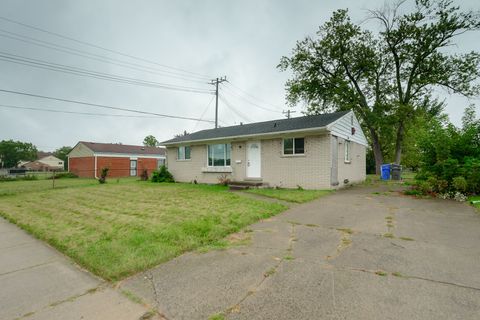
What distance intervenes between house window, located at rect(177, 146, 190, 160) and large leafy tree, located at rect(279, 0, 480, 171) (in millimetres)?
10417

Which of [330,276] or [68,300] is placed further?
[330,276]

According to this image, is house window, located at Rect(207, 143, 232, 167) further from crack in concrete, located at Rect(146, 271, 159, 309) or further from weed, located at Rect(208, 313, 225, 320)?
weed, located at Rect(208, 313, 225, 320)

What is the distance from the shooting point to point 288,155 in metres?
11.3

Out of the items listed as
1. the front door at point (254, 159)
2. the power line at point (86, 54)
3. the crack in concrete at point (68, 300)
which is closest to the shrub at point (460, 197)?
the front door at point (254, 159)

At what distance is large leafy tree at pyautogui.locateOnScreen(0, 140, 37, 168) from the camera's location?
62.8 metres

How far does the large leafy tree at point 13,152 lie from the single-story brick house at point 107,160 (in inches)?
2131

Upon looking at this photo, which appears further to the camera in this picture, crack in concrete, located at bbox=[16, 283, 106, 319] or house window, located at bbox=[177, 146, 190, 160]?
house window, located at bbox=[177, 146, 190, 160]

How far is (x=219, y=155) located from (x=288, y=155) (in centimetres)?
468

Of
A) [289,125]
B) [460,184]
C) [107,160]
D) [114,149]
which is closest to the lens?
[460,184]

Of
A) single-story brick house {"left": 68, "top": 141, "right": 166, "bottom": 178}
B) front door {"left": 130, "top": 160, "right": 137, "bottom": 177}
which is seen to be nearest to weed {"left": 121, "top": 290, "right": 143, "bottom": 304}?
A: single-story brick house {"left": 68, "top": 141, "right": 166, "bottom": 178}

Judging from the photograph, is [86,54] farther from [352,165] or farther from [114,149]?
[352,165]

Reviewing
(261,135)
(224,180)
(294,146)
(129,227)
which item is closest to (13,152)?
(224,180)

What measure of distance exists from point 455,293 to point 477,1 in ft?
71.4

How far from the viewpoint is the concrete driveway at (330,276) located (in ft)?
7.20
